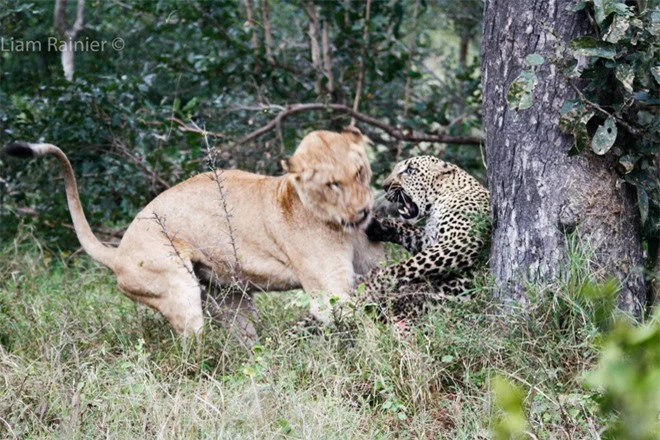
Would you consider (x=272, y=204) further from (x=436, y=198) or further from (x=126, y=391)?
(x=126, y=391)

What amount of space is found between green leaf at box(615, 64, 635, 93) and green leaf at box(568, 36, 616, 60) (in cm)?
6

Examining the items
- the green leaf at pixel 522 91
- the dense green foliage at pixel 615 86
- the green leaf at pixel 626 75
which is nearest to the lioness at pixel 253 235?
the green leaf at pixel 522 91

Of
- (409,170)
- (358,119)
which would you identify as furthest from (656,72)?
(358,119)

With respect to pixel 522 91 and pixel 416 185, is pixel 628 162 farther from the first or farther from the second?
pixel 416 185

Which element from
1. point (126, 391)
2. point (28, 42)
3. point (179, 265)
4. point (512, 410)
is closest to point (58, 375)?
point (126, 391)

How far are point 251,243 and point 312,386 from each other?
128 centimetres

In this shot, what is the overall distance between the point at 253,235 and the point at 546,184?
1.79 meters

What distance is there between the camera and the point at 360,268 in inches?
212

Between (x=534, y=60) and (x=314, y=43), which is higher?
(x=534, y=60)

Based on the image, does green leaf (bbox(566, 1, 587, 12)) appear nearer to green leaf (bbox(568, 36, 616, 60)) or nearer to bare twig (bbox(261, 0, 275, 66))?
green leaf (bbox(568, 36, 616, 60))

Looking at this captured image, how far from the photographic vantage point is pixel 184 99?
8906mm

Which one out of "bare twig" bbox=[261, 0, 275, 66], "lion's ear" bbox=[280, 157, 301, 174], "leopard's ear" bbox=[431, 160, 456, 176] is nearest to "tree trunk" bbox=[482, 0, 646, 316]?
"leopard's ear" bbox=[431, 160, 456, 176]

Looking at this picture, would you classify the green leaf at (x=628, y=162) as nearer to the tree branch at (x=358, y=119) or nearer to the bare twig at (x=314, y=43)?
the tree branch at (x=358, y=119)

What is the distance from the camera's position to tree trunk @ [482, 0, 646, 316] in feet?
14.5
